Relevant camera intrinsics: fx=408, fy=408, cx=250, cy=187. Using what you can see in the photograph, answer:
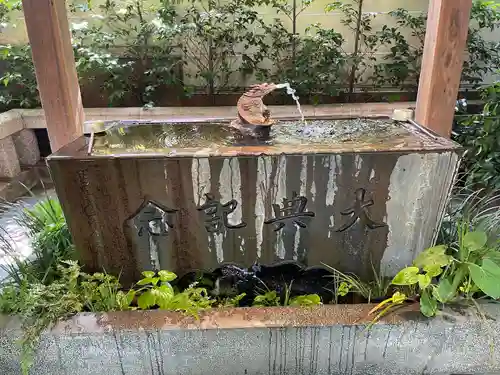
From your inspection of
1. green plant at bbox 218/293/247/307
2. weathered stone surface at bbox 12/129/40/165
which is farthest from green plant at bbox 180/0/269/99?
green plant at bbox 218/293/247/307

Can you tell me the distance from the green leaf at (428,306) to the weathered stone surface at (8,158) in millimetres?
3871

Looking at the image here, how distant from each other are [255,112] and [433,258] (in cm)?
125

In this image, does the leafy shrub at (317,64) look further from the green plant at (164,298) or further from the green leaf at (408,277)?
the green plant at (164,298)

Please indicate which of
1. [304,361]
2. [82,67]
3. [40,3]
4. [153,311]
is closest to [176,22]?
[82,67]

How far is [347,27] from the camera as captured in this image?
5105 millimetres

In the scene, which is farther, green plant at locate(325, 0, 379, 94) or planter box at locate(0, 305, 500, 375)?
green plant at locate(325, 0, 379, 94)

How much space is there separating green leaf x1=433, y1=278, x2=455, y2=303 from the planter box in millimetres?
73

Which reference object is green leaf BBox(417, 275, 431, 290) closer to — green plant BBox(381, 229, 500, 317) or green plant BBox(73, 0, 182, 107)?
green plant BBox(381, 229, 500, 317)

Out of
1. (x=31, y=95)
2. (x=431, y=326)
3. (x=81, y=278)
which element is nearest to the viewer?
(x=431, y=326)

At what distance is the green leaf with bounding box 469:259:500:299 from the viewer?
192cm

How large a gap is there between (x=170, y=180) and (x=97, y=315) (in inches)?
A: 29.9

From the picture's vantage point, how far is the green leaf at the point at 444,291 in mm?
2002

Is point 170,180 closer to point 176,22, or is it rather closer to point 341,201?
point 341,201

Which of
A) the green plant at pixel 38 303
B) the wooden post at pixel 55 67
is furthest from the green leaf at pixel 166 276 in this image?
the wooden post at pixel 55 67
